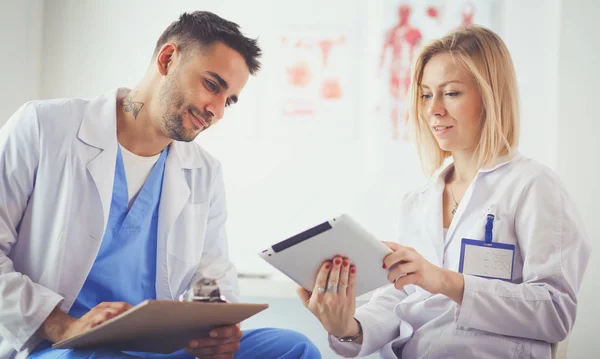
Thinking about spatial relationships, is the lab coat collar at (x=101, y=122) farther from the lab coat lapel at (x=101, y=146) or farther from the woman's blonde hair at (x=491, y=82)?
the woman's blonde hair at (x=491, y=82)

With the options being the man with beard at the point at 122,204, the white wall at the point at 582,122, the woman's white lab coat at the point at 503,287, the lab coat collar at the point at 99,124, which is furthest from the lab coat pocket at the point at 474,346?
the white wall at the point at 582,122

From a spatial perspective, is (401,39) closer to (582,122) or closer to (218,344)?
(582,122)

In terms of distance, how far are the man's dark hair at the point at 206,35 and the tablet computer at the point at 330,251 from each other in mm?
788

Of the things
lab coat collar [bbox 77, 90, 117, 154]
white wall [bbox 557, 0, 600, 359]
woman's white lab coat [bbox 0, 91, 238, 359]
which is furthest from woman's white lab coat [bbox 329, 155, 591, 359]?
white wall [bbox 557, 0, 600, 359]

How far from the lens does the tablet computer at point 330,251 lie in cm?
133

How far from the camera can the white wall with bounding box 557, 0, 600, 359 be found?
2592 millimetres

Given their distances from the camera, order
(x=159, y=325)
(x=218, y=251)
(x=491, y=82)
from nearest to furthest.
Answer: (x=159, y=325)
(x=491, y=82)
(x=218, y=251)

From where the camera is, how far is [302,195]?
9.62 ft

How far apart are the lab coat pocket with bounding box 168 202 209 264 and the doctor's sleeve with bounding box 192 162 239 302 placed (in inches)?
2.2

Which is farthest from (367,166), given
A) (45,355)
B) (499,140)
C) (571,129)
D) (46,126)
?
(45,355)

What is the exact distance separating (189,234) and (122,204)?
23cm

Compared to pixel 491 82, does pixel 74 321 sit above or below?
below

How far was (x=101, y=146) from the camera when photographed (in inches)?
69.4

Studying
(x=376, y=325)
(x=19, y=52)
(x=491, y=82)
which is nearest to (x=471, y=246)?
(x=376, y=325)
